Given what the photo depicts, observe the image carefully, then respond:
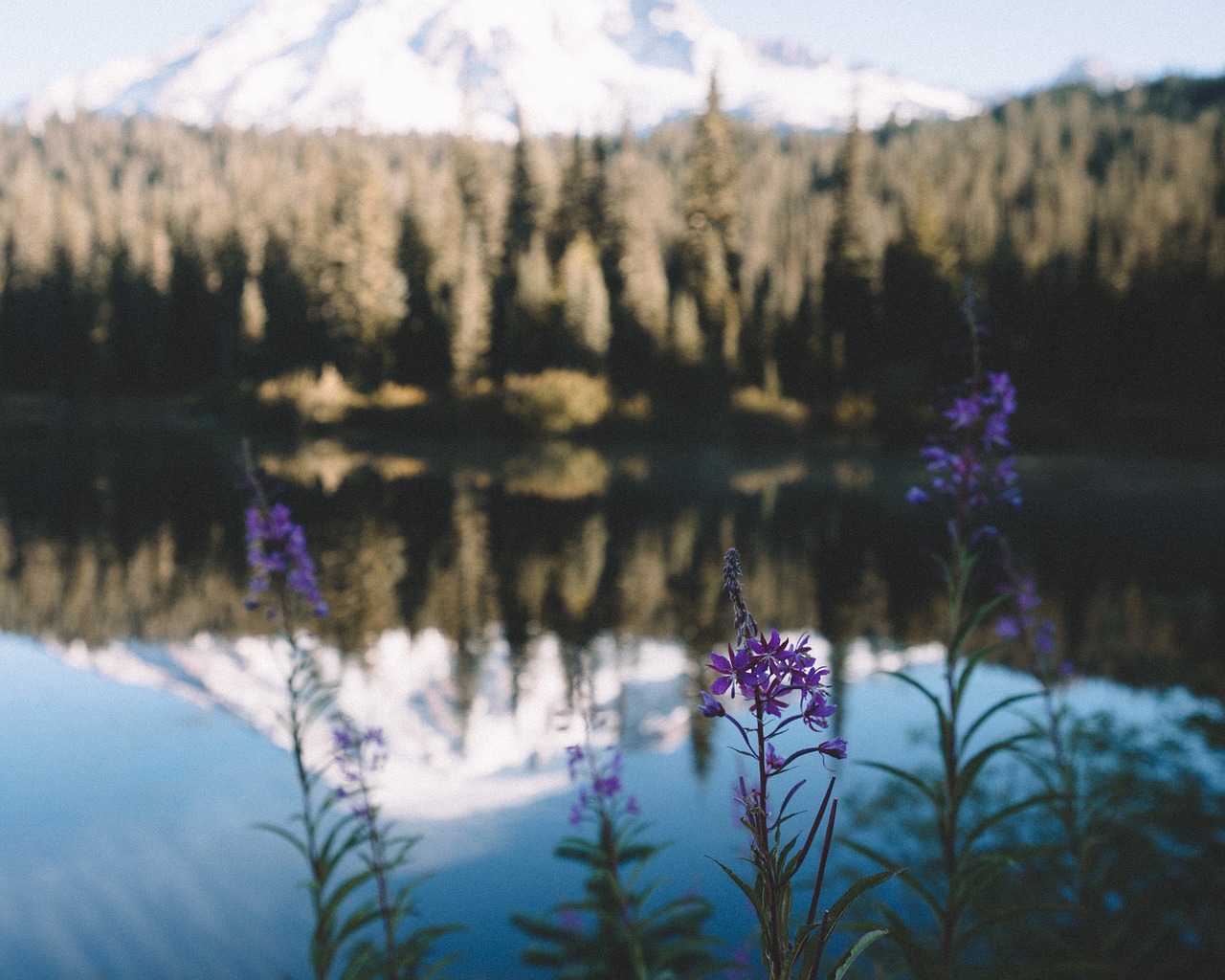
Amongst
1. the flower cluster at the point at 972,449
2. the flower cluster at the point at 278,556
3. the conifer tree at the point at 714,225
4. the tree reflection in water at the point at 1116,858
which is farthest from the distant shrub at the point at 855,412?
the flower cluster at the point at 278,556

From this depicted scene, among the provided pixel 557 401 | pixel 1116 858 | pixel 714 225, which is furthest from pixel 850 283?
pixel 1116 858

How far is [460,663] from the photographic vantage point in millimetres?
14195

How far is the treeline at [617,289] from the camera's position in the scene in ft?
160

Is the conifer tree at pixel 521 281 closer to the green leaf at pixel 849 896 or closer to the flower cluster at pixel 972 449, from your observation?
the flower cluster at pixel 972 449

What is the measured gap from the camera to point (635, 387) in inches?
1898

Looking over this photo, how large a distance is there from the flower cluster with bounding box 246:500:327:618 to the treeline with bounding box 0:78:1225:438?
35083 mm

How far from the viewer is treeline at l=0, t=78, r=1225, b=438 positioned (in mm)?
48688

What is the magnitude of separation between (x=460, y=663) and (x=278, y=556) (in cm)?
1062

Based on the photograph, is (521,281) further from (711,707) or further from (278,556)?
(711,707)

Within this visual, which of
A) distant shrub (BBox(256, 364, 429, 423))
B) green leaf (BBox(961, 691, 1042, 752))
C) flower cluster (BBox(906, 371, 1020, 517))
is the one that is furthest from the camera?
distant shrub (BBox(256, 364, 429, 423))

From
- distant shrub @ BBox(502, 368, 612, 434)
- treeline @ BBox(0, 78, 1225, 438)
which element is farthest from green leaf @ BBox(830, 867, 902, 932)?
distant shrub @ BBox(502, 368, 612, 434)

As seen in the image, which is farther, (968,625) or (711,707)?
(968,625)

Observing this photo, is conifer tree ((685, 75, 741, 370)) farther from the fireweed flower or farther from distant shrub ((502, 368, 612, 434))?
the fireweed flower

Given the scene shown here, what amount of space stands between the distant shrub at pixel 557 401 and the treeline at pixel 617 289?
2254 millimetres
